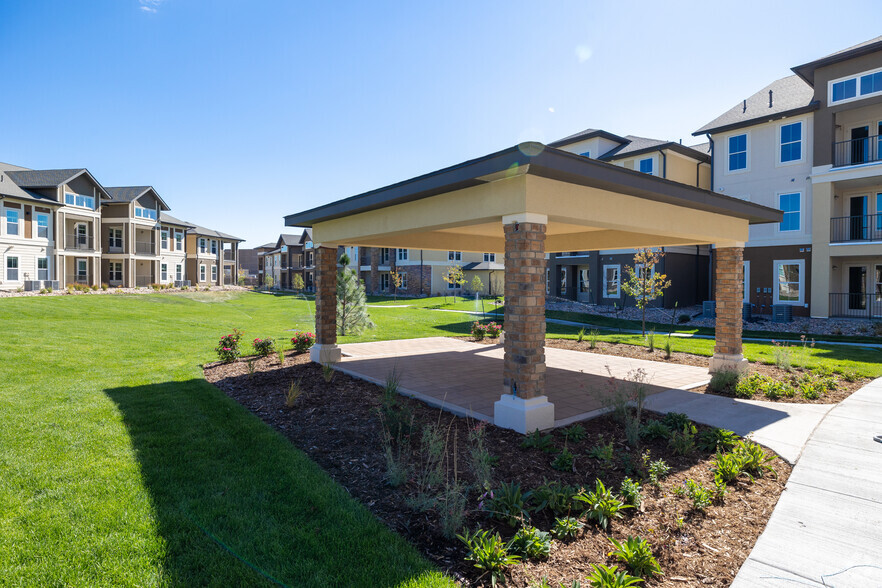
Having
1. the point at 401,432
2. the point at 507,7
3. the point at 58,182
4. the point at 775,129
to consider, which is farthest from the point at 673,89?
the point at 58,182

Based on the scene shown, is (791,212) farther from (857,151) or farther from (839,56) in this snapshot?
(839,56)

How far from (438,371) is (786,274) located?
19370 mm

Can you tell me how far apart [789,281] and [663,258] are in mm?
5418

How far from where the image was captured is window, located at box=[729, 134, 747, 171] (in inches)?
864

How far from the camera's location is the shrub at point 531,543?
3348mm

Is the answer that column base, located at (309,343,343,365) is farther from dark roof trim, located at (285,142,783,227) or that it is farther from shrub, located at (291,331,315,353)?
dark roof trim, located at (285,142,783,227)

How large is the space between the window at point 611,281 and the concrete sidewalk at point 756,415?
1888 cm

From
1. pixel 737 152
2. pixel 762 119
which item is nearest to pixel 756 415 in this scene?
pixel 762 119

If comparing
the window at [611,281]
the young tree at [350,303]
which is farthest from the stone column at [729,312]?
the window at [611,281]

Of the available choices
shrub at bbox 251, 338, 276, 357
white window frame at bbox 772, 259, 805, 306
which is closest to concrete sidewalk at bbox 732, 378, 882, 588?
shrub at bbox 251, 338, 276, 357

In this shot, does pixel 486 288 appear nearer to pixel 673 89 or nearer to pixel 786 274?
pixel 786 274

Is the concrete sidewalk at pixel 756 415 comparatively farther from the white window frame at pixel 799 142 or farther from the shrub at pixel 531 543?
the white window frame at pixel 799 142

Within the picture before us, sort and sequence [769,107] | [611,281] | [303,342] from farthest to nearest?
1. [611,281]
2. [769,107]
3. [303,342]

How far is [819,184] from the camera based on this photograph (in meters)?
19.2
